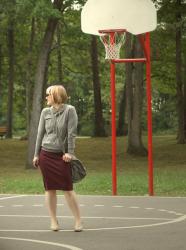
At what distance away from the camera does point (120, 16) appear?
17.1m

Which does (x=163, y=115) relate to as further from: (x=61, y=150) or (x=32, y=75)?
(x=61, y=150)

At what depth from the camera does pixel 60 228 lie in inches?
434

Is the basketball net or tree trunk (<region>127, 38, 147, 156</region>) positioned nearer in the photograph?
the basketball net

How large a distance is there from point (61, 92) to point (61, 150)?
0.78m

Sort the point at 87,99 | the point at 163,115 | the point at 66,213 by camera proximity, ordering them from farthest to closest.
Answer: the point at 87,99
the point at 163,115
the point at 66,213

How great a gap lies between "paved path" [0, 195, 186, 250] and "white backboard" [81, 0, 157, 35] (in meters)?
3.77

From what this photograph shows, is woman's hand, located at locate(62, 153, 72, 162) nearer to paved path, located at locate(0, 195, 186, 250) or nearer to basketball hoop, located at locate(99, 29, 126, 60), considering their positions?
paved path, located at locate(0, 195, 186, 250)

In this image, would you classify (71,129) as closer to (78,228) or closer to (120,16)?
(78,228)

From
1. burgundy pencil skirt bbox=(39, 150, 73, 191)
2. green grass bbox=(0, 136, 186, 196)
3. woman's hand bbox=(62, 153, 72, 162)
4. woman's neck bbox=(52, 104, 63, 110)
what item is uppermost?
woman's neck bbox=(52, 104, 63, 110)

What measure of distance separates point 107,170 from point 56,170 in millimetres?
16879

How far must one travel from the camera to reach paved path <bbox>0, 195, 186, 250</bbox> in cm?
938

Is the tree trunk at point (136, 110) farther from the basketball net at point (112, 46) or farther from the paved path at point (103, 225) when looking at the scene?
the paved path at point (103, 225)

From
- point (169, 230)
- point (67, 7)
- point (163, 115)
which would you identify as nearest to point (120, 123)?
point (163, 115)

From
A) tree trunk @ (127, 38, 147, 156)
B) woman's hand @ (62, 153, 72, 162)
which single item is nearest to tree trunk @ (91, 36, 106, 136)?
tree trunk @ (127, 38, 147, 156)
